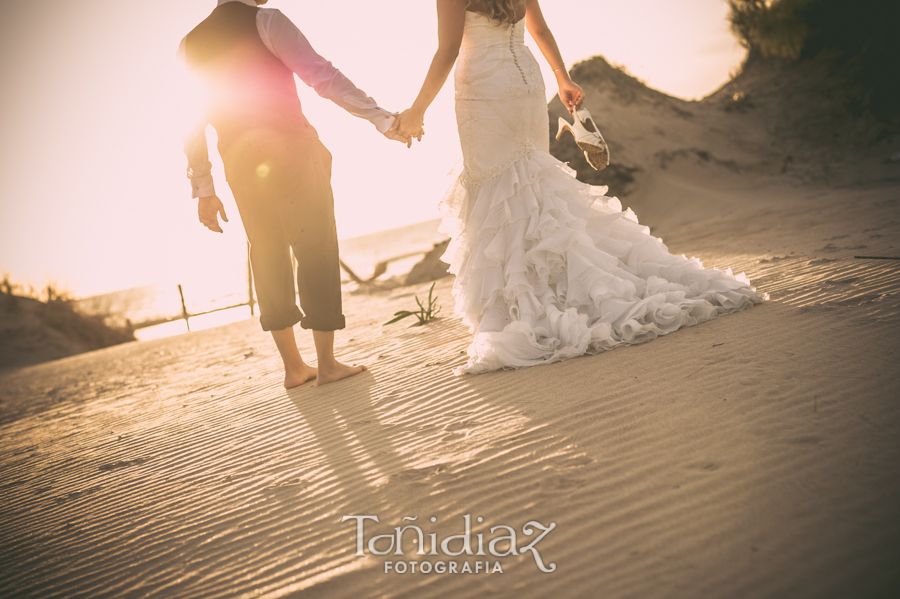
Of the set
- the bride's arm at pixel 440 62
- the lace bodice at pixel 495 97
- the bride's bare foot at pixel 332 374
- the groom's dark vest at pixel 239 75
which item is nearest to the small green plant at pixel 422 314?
the bride's bare foot at pixel 332 374

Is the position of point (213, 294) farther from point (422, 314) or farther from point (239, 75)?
point (239, 75)

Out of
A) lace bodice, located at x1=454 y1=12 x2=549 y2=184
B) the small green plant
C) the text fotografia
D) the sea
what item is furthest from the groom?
the text fotografia

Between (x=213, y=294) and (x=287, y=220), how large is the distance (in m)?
27.5

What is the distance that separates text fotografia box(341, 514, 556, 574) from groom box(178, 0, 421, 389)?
70.5 inches

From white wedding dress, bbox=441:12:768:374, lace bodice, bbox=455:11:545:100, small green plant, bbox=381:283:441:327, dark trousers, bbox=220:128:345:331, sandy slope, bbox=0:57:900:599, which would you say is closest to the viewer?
sandy slope, bbox=0:57:900:599

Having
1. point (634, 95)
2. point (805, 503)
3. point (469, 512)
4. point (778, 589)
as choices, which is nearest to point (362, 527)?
point (469, 512)

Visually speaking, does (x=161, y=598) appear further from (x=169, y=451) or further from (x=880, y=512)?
(x=880, y=512)

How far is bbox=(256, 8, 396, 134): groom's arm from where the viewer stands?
9.85ft

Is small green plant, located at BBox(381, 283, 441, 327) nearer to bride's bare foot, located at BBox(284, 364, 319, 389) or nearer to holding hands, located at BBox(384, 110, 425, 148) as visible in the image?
bride's bare foot, located at BBox(284, 364, 319, 389)

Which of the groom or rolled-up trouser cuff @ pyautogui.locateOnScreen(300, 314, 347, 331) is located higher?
the groom

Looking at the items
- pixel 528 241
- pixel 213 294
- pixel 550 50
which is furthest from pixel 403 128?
pixel 213 294

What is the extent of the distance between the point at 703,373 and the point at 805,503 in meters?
0.90

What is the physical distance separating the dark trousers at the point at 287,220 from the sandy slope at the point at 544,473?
541mm

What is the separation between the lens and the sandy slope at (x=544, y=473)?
4.49ft
